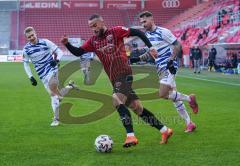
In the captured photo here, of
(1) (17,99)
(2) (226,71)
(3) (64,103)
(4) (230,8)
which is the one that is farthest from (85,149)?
(4) (230,8)

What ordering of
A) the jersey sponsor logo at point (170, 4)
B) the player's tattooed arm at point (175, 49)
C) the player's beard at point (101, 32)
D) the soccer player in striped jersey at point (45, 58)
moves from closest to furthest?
the player's beard at point (101, 32) < the player's tattooed arm at point (175, 49) < the soccer player in striped jersey at point (45, 58) < the jersey sponsor logo at point (170, 4)

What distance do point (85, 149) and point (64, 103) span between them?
708 centimetres

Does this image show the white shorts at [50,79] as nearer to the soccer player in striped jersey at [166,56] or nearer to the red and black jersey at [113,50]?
the soccer player in striped jersey at [166,56]

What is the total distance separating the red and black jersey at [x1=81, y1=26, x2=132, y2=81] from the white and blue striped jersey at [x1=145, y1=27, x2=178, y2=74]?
1.64 meters

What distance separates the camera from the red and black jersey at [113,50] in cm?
797

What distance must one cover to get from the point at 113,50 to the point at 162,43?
1.98 meters

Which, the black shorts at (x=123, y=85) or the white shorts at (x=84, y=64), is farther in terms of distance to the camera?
the white shorts at (x=84, y=64)

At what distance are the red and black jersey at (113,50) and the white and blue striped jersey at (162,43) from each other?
164cm

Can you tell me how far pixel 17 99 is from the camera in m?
15.9

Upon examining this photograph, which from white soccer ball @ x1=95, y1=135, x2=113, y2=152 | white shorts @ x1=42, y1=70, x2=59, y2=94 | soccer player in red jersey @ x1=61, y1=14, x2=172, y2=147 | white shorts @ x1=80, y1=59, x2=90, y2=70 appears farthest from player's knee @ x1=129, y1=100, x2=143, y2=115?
white shorts @ x1=80, y1=59, x2=90, y2=70

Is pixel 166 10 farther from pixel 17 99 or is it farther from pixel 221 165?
pixel 221 165

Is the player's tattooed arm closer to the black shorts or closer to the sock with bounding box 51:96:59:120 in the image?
the black shorts

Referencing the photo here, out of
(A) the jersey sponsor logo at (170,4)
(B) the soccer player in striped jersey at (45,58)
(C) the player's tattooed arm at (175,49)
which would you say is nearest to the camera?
(C) the player's tattooed arm at (175,49)

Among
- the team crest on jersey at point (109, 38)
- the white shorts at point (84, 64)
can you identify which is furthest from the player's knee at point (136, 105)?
the white shorts at point (84, 64)
